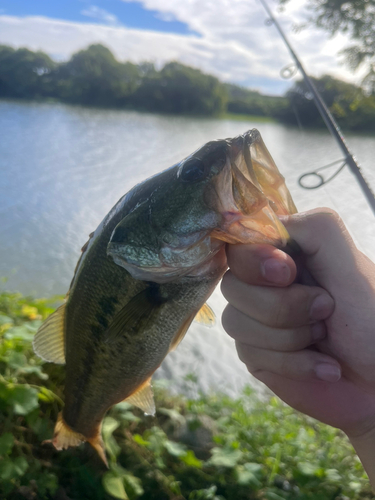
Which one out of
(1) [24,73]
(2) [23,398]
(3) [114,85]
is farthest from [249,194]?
(3) [114,85]

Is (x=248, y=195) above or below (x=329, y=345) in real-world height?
above

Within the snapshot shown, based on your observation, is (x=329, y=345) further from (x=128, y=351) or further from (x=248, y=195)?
(x=128, y=351)

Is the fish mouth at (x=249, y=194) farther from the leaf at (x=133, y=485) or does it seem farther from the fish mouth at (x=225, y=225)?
the leaf at (x=133, y=485)

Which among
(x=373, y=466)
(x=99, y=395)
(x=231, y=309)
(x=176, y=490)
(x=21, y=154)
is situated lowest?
(x=176, y=490)

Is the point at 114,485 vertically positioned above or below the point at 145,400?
below

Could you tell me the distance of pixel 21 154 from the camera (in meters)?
9.98

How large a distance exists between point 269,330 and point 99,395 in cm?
88

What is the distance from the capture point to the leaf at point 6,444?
1.79 m

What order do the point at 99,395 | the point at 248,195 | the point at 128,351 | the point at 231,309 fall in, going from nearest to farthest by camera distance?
the point at 248,195 → the point at 231,309 → the point at 128,351 → the point at 99,395

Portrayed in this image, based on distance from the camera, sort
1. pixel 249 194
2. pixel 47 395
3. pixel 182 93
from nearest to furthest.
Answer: pixel 249 194
pixel 47 395
pixel 182 93

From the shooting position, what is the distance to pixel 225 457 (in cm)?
220

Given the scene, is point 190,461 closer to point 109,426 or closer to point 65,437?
point 109,426

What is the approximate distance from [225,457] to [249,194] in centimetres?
186

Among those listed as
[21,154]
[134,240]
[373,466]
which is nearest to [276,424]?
[373,466]
